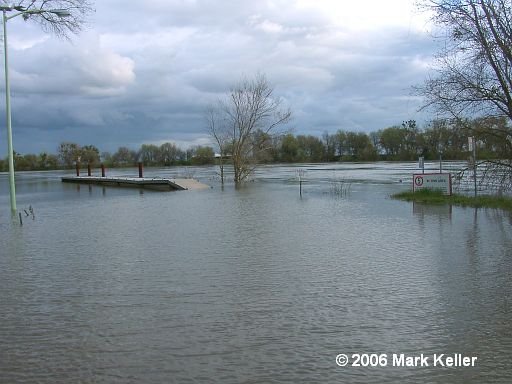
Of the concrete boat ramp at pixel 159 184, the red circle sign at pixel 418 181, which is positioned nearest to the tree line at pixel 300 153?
the concrete boat ramp at pixel 159 184

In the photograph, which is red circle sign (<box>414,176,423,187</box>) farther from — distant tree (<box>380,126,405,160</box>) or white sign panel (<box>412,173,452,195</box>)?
distant tree (<box>380,126,405,160</box>)

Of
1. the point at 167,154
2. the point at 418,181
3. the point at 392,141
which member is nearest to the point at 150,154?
the point at 167,154

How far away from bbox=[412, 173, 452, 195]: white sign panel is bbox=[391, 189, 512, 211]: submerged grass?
0.30 meters

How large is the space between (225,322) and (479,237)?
794 cm

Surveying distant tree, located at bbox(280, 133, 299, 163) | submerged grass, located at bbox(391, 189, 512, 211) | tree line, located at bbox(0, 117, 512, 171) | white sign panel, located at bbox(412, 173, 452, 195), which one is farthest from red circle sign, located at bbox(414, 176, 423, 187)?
distant tree, located at bbox(280, 133, 299, 163)

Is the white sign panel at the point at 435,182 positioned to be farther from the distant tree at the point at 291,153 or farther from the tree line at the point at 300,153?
the distant tree at the point at 291,153

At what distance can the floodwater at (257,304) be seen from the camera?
4684 mm

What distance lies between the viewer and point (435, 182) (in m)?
22.8

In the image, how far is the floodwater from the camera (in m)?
4.68

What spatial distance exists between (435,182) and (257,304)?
18.0 metres

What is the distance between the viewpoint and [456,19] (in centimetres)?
1792

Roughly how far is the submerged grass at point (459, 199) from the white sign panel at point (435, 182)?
301 mm

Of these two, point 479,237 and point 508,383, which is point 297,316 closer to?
point 508,383


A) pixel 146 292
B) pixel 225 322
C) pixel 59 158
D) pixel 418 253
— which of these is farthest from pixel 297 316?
pixel 59 158
